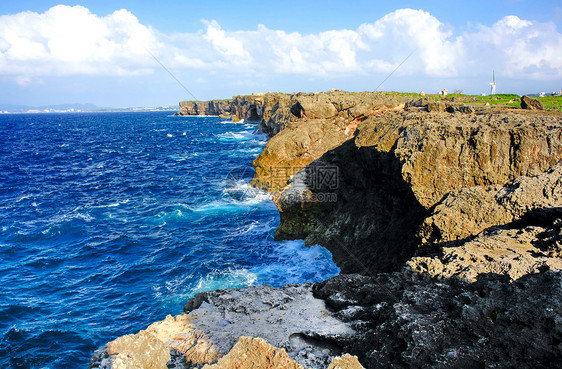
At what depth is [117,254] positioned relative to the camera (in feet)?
73.6


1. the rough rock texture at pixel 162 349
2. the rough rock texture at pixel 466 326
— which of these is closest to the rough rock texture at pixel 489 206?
the rough rock texture at pixel 466 326

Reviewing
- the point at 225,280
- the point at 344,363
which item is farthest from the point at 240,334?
the point at 225,280

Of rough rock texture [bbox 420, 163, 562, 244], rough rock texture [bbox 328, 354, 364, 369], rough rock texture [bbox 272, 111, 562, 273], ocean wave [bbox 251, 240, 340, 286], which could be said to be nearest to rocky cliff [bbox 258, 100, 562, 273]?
rough rock texture [bbox 272, 111, 562, 273]

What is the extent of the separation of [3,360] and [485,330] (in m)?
17.5

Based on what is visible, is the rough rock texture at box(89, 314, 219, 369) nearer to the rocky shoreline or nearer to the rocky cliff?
the rocky shoreline

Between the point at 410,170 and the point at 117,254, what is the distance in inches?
783

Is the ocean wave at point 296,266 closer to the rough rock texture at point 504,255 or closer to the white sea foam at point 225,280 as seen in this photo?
the white sea foam at point 225,280

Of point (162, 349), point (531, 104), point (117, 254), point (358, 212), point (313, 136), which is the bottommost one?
point (117, 254)

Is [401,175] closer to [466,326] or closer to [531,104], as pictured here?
[466,326]

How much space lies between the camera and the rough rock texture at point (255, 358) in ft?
17.9

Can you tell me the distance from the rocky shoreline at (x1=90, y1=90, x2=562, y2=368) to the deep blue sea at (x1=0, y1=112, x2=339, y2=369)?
6.12m

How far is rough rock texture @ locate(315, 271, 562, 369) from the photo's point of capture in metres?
5.94

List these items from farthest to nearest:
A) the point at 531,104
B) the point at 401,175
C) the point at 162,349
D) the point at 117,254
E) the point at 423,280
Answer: the point at 117,254 < the point at 531,104 < the point at 401,175 < the point at 423,280 < the point at 162,349

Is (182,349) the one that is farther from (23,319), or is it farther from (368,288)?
(23,319)
